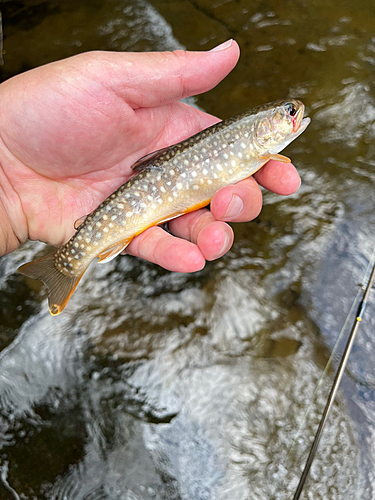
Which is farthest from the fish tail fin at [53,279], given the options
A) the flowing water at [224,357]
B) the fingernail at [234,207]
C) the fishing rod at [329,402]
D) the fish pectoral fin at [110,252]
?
the fishing rod at [329,402]

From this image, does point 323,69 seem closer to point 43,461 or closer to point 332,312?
point 332,312

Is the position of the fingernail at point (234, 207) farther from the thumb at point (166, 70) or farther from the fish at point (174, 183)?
the thumb at point (166, 70)

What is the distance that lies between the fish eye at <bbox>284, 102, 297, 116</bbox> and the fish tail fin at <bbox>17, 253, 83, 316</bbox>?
5.11 ft

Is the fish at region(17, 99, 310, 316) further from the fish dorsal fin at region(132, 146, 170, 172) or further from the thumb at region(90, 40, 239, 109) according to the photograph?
the thumb at region(90, 40, 239, 109)

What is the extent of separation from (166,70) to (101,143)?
59 cm

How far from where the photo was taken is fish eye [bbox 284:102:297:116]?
7.97 ft

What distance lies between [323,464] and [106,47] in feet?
14.2

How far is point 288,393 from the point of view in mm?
2793

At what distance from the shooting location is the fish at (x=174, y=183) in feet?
7.79

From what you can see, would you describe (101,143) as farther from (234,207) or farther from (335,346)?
(335,346)

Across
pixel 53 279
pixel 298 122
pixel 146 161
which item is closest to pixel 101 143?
pixel 146 161

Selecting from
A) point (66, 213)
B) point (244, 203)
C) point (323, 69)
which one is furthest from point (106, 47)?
point (244, 203)

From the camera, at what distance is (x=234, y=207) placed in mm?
2270

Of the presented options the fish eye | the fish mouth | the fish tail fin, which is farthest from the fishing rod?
the fish tail fin
